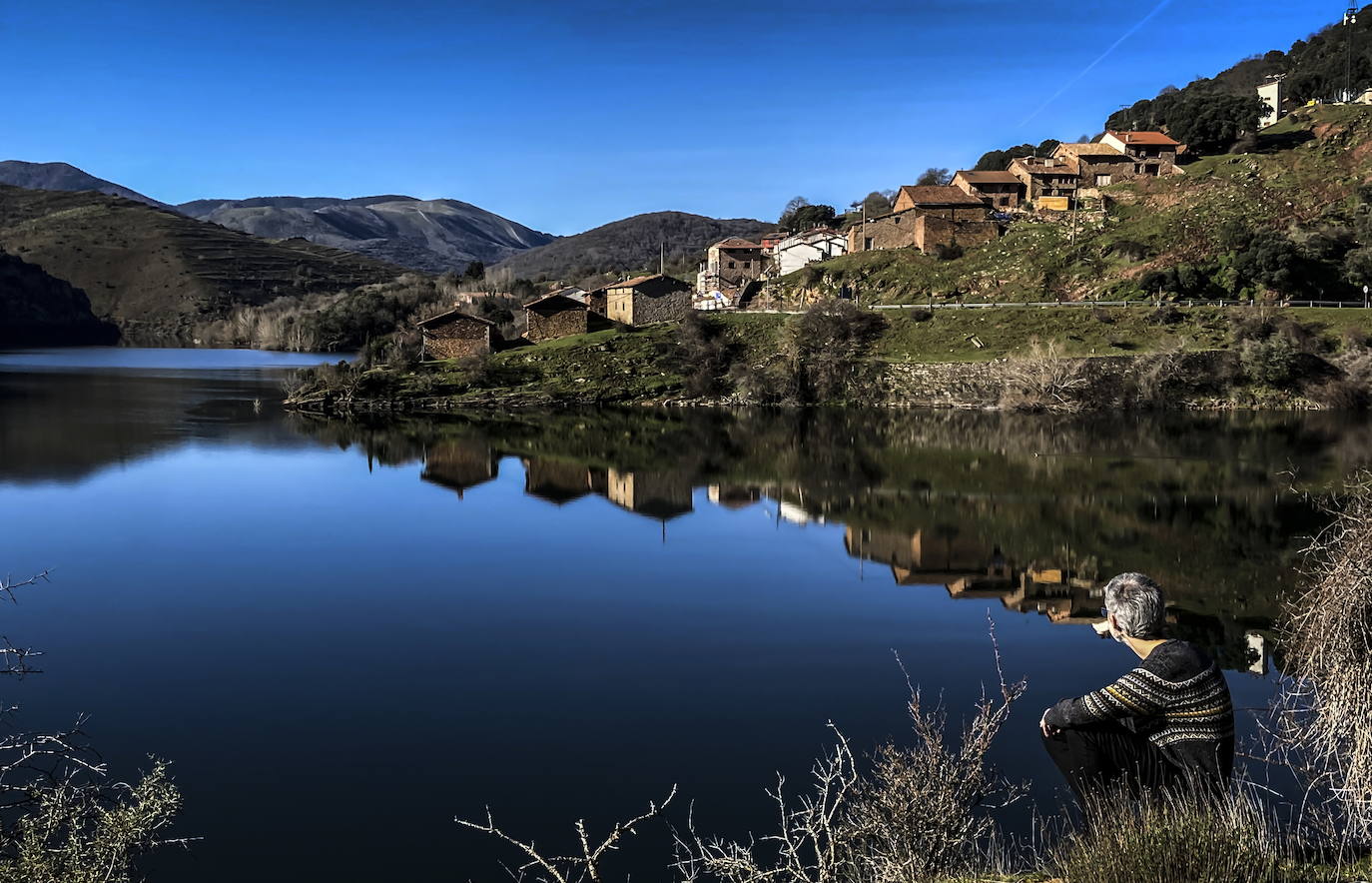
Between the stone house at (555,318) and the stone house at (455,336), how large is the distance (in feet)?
10.1

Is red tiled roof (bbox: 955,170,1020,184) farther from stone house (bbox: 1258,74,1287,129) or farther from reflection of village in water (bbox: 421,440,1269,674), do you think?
reflection of village in water (bbox: 421,440,1269,674)

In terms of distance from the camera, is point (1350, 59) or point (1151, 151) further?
point (1350, 59)

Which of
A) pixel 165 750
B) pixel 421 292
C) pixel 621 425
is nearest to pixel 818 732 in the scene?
pixel 165 750

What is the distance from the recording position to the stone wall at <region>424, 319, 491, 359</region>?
65938 millimetres

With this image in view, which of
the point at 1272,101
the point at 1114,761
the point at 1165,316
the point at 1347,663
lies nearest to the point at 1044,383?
the point at 1165,316

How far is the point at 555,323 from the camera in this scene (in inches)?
2660

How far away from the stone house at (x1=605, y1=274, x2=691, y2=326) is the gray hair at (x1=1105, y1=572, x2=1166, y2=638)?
212ft

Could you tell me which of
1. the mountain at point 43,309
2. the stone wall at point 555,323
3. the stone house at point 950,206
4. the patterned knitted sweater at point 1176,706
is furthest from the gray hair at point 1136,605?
the mountain at point 43,309

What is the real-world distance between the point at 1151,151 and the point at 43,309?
513ft

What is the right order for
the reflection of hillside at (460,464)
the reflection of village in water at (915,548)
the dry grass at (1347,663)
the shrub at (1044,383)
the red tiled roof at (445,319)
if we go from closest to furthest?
the dry grass at (1347,663)
the reflection of village in water at (915,548)
the reflection of hillside at (460,464)
the shrub at (1044,383)
the red tiled roof at (445,319)

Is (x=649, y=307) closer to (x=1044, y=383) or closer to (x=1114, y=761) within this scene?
(x=1044, y=383)

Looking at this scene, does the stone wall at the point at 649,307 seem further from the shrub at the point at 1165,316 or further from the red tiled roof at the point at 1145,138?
the red tiled roof at the point at 1145,138

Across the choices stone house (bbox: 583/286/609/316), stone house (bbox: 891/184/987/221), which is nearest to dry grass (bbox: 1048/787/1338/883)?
stone house (bbox: 891/184/987/221)

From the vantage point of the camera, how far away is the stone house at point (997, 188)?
76875 mm
